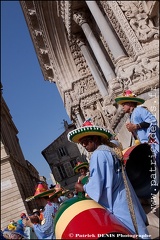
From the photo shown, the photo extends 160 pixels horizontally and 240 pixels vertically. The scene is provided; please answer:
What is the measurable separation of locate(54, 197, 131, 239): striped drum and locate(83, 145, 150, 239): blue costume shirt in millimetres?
160

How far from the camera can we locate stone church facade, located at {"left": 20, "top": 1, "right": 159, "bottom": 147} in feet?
19.6

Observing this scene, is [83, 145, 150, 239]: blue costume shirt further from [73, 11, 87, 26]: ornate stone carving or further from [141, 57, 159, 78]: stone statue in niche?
[73, 11, 87, 26]: ornate stone carving

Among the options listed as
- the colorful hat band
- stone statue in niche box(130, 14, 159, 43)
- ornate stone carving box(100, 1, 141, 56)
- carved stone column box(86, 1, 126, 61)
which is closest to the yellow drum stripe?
the colorful hat band

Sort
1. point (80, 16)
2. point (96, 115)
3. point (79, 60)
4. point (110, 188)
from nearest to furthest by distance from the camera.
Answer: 1. point (110, 188)
2. point (80, 16)
3. point (96, 115)
4. point (79, 60)

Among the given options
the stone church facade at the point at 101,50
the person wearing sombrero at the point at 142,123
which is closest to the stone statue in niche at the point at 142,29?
the stone church facade at the point at 101,50

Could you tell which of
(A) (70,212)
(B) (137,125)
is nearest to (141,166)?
(B) (137,125)

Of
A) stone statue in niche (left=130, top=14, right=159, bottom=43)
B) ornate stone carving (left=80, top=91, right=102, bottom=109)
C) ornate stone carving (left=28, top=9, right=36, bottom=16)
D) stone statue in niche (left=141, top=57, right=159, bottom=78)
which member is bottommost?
stone statue in niche (left=141, top=57, right=159, bottom=78)

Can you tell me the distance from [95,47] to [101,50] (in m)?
0.29

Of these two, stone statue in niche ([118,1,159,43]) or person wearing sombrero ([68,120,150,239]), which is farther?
stone statue in niche ([118,1,159,43])

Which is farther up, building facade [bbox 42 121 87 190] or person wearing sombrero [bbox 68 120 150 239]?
building facade [bbox 42 121 87 190]

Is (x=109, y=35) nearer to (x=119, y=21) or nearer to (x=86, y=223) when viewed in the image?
(x=119, y=21)

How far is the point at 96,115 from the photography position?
489 inches

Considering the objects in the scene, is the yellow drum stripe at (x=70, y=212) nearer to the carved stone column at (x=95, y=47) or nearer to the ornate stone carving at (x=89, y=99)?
the carved stone column at (x=95, y=47)

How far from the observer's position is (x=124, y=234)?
1.74m
